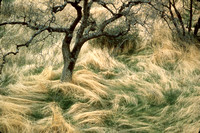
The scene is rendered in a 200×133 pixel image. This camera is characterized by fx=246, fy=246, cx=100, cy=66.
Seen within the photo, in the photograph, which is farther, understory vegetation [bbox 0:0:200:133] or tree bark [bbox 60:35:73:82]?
tree bark [bbox 60:35:73:82]

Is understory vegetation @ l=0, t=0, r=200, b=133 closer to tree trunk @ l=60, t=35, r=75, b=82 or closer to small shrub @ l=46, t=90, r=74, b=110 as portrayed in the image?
small shrub @ l=46, t=90, r=74, b=110

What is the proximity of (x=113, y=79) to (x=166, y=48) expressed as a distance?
1.75 metres

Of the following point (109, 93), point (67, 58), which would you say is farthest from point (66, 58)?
point (109, 93)

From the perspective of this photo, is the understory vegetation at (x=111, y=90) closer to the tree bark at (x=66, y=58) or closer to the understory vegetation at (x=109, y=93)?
the understory vegetation at (x=109, y=93)

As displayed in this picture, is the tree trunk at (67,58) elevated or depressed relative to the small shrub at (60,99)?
elevated

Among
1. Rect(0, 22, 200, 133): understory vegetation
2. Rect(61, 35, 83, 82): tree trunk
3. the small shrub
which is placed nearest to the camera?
Rect(0, 22, 200, 133): understory vegetation

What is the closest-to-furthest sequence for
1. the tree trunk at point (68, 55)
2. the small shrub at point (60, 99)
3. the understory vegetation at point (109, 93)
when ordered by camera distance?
the understory vegetation at point (109, 93)
the small shrub at point (60, 99)
the tree trunk at point (68, 55)

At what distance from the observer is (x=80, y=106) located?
3658mm

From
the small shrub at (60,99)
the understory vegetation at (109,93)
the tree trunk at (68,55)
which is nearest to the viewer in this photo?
the understory vegetation at (109,93)

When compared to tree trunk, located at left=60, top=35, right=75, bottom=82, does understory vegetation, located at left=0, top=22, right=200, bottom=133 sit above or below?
below

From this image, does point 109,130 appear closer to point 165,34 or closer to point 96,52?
point 96,52

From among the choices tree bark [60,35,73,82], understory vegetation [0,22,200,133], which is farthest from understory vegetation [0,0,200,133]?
tree bark [60,35,73,82]

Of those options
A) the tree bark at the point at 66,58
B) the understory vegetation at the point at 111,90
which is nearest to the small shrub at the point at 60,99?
the understory vegetation at the point at 111,90

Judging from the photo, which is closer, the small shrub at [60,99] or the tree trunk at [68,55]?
the small shrub at [60,99]
